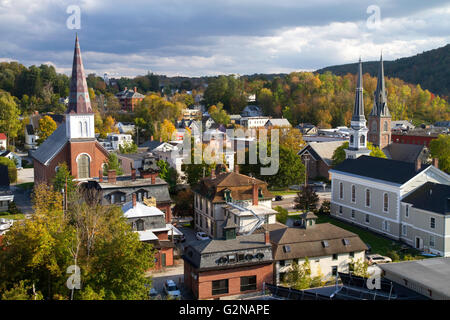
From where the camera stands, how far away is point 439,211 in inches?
1490

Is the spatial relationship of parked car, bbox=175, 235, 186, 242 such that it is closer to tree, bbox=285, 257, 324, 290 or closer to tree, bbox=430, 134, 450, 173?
tree, bbox=285, 257, 324, 290

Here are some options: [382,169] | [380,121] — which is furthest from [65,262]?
[380,121]

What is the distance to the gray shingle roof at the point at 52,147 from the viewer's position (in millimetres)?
51094

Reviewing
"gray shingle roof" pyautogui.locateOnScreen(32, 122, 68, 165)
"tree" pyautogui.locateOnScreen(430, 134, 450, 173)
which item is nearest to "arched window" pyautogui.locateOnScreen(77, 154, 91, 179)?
"gray shingle roof" pyautogui.locateOnScreen(32, 122, 68, 165)

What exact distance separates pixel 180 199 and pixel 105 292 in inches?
976

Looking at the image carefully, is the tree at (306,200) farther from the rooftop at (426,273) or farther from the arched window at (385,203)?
the rooftop at (426,273)

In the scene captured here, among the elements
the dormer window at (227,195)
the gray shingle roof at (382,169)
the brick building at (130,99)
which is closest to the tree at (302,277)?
the dormer window at (227,195)

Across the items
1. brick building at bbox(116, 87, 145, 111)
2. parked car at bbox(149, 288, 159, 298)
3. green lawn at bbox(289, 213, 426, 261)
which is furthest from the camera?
brick building at bbox(116, 87, 145, 111)

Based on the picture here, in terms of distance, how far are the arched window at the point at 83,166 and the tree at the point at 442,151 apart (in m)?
47.3

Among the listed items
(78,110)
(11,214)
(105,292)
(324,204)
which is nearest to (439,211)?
(324,204)

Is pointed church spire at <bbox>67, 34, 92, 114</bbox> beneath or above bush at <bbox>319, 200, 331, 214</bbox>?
above

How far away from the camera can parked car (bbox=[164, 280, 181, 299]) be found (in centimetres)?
2902

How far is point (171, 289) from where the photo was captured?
30.1 metres

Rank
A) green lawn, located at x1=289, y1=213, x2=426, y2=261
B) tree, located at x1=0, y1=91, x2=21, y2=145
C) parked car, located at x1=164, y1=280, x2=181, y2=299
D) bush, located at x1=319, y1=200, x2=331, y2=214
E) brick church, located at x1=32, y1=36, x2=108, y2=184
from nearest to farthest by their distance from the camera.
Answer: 1. parked car, located at x1=164, y1=280, x2=181, y2=299
2. green lawn, located at x1=289, y1=213, x2=426, y2=261
3. brick church, located at x1=32, y1=36, x2=108, y2=184
4. bush, located at x1=319, y1=200, x2=331, y2=214
5. tree, located at x1=0, y1=91, x2=21, y2=145
